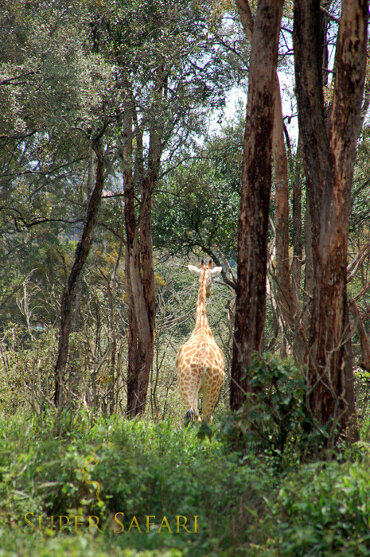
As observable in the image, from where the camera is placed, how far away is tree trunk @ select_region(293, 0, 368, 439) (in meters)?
5.25

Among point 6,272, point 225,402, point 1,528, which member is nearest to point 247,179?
point 1,528

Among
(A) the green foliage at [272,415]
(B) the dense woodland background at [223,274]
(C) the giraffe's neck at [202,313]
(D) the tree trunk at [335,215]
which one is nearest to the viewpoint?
(B) the dense woodland background at [223,274]

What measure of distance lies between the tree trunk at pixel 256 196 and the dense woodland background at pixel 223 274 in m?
0.02

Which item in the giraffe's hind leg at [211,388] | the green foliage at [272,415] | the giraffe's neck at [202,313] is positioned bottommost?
the giraffe's hind leg at [211,388]

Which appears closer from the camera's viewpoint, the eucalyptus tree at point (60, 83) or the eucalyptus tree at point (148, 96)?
the eucalyptus tree at point (60, 83)

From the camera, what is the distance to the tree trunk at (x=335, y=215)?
5.25m

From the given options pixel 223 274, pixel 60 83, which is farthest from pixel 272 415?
pixel 60 83

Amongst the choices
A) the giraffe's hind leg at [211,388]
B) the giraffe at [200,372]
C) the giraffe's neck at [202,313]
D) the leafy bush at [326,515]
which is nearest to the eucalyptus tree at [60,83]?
the giraffe at [200,372]

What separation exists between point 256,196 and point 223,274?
11.2 feet

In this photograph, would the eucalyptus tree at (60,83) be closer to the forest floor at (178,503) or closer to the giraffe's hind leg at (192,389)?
the giraffe's hind leg at (192,389)

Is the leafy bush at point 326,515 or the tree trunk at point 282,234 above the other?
the tree trunk at point 282,234

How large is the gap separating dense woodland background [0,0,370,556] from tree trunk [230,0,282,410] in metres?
0.02

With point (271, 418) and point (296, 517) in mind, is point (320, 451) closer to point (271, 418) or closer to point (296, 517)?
point (271, 418)

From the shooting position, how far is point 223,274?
362 inches
